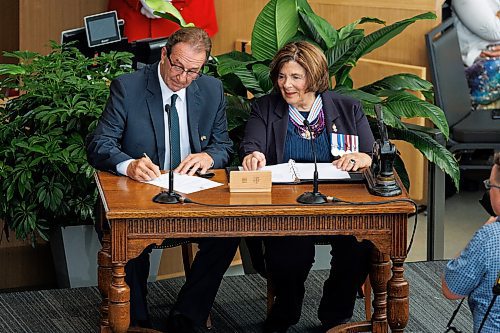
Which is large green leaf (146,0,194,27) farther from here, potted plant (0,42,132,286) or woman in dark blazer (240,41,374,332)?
woman in dark blazer (240,41,374,332)

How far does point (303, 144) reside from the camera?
191 inches

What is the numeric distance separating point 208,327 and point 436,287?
1127 millimetres

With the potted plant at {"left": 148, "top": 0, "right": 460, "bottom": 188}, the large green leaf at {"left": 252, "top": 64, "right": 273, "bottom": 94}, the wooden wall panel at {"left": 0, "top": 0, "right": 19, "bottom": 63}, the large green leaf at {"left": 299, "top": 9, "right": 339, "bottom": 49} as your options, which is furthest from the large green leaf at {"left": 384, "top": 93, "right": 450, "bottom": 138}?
the wooden wall panel at {"left": 0, "top": 0, "right": 19, "bottom": 63}

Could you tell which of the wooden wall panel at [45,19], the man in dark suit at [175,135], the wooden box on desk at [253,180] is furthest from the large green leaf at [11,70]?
the wooden wall panel at [45,19]

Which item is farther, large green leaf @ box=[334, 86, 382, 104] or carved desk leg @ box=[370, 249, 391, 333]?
large green leaf @ box=[334, 86, 382, 104]

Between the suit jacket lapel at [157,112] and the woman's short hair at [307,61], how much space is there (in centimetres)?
45

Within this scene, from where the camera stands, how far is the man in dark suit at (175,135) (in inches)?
184

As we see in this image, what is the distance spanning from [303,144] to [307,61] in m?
0.32

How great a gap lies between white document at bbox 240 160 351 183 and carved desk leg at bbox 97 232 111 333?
649 millimetres

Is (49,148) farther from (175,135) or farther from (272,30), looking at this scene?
(272,30)

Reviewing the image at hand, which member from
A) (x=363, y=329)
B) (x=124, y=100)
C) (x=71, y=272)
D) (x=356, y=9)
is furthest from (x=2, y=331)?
(x=356, y=9)

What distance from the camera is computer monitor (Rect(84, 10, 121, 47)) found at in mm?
6059

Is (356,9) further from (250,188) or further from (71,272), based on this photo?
(250,188)

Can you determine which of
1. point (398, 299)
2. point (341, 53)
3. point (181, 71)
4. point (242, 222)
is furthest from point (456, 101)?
point (242, 222)
